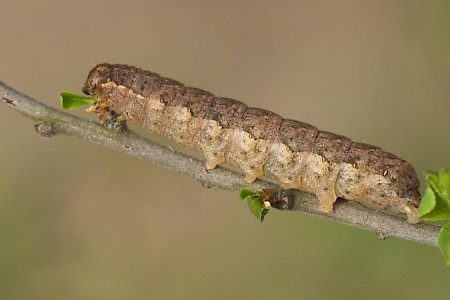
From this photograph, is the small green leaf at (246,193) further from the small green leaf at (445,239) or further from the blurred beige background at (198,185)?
the blurred beige background at (198,185)

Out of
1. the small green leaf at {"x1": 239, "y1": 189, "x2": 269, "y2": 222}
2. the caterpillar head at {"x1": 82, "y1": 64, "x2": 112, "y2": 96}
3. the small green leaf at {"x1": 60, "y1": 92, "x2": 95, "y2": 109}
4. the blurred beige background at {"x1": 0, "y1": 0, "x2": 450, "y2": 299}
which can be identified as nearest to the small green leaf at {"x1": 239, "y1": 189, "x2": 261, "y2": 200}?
the small green leaf at {"x1": 239, "y1": 189, "x2": 269, "y2": 222}

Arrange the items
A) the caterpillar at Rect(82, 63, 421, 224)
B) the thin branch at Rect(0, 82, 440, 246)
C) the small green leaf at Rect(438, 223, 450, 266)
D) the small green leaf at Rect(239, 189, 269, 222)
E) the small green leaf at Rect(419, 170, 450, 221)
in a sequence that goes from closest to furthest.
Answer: the small green leaf at Rect(419, 170, 450, 221)
the small green leaf at Rect(438, 223, 450, 266)
the small green leaf at Rect(239, 189, 269, 222)
the thin branch at Rect(0, 82, 440, 246)
the caterpillar at Rect(82, 63, 421, 224)

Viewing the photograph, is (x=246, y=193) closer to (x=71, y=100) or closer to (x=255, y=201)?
(x=255, y=201)

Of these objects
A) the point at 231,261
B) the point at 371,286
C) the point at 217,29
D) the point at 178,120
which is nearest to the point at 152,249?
the point at 231,261

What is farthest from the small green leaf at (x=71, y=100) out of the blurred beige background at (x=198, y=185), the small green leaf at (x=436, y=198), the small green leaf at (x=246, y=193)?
the blurred beige background at (x=198, y=185)

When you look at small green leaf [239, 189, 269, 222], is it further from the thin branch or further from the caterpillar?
the caterpillar

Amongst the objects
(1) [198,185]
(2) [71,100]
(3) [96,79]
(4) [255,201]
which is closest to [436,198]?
(4) [255,201]
